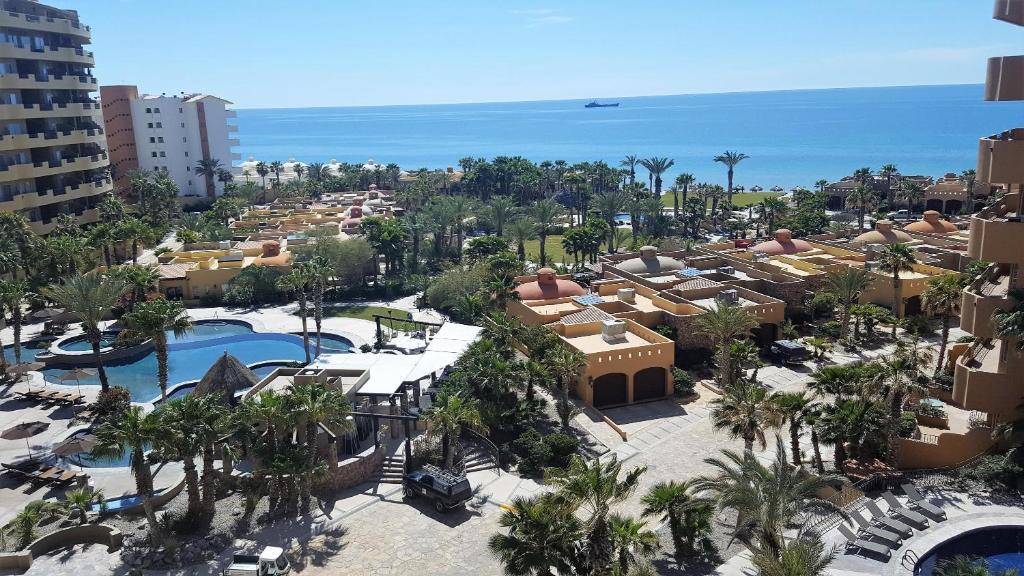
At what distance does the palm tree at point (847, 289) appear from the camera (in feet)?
144

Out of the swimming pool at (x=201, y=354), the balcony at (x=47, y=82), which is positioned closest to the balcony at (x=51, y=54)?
the balcony at (x=47, y=82)

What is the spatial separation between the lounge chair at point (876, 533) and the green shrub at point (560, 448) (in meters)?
11.0

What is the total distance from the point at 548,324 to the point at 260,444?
19.3 meters

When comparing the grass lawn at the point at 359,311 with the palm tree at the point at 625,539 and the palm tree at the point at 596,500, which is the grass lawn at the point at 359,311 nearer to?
the palm tree at the point at 596,500

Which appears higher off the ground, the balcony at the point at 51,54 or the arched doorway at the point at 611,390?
the balcony at the point at 51,54

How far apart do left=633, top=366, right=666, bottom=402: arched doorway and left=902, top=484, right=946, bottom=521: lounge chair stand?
13.6m

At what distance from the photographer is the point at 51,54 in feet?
208

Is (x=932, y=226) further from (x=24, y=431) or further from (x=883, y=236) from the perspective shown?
(x=24, y=431)

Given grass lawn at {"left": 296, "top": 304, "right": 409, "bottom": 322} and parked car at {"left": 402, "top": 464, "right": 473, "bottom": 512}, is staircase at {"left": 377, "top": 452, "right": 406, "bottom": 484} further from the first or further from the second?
grass lawn at {"left": 296, "top": 304, "right": 409, "bottom": 322}

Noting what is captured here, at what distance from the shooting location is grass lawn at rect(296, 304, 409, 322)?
176 feet

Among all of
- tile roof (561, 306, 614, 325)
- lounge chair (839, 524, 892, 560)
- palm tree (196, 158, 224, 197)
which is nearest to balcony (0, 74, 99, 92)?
palm tree (196, 158, 224, 197)

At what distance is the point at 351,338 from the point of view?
47844 millimetres

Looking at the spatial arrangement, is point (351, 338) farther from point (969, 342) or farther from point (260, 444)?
point (969, 342)

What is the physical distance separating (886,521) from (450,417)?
1542 centimetres
